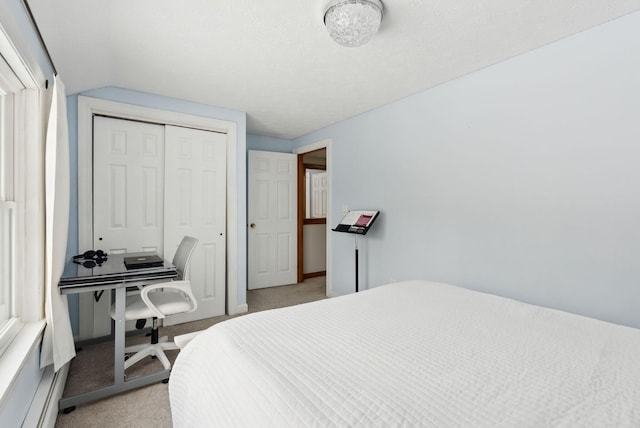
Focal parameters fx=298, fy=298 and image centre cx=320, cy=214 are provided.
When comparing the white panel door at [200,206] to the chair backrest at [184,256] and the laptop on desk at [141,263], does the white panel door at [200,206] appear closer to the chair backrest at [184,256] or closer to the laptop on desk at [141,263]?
the chair backrest at [184,256]

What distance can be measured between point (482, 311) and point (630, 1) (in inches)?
74.0

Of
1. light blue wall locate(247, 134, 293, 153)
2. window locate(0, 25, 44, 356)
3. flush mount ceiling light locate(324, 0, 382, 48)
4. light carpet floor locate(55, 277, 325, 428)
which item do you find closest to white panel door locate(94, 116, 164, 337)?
light carpet floor locate(55, 277, 325, 428)

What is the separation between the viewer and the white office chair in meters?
2.12

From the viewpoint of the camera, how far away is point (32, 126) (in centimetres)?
175

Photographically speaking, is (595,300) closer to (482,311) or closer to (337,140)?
(482,311)

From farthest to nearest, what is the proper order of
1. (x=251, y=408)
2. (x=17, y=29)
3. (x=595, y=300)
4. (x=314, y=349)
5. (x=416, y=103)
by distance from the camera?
1. (x=416, y=103)
2. (x=595, y=300)
3. (x=17, y=29)
4. (x=314, y=349)
5. (x=251, y=408)

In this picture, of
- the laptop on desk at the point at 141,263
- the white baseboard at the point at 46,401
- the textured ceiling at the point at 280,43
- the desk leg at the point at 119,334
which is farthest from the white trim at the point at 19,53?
the white baseboard at the point at 46,401

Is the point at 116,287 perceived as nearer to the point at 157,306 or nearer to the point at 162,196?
the point at 157,306

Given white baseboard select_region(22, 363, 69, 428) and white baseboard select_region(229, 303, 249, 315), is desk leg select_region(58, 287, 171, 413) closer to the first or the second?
white baseboard select_region(22, 363, 69, 428)

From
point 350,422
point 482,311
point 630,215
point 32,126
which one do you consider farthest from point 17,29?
point 630,215

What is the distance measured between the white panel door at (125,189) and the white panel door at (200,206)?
0.35 ft

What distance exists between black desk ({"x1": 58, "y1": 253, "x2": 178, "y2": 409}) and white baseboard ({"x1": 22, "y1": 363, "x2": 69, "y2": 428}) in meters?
0.08

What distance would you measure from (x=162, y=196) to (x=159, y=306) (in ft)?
4.41

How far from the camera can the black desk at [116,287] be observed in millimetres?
1836
